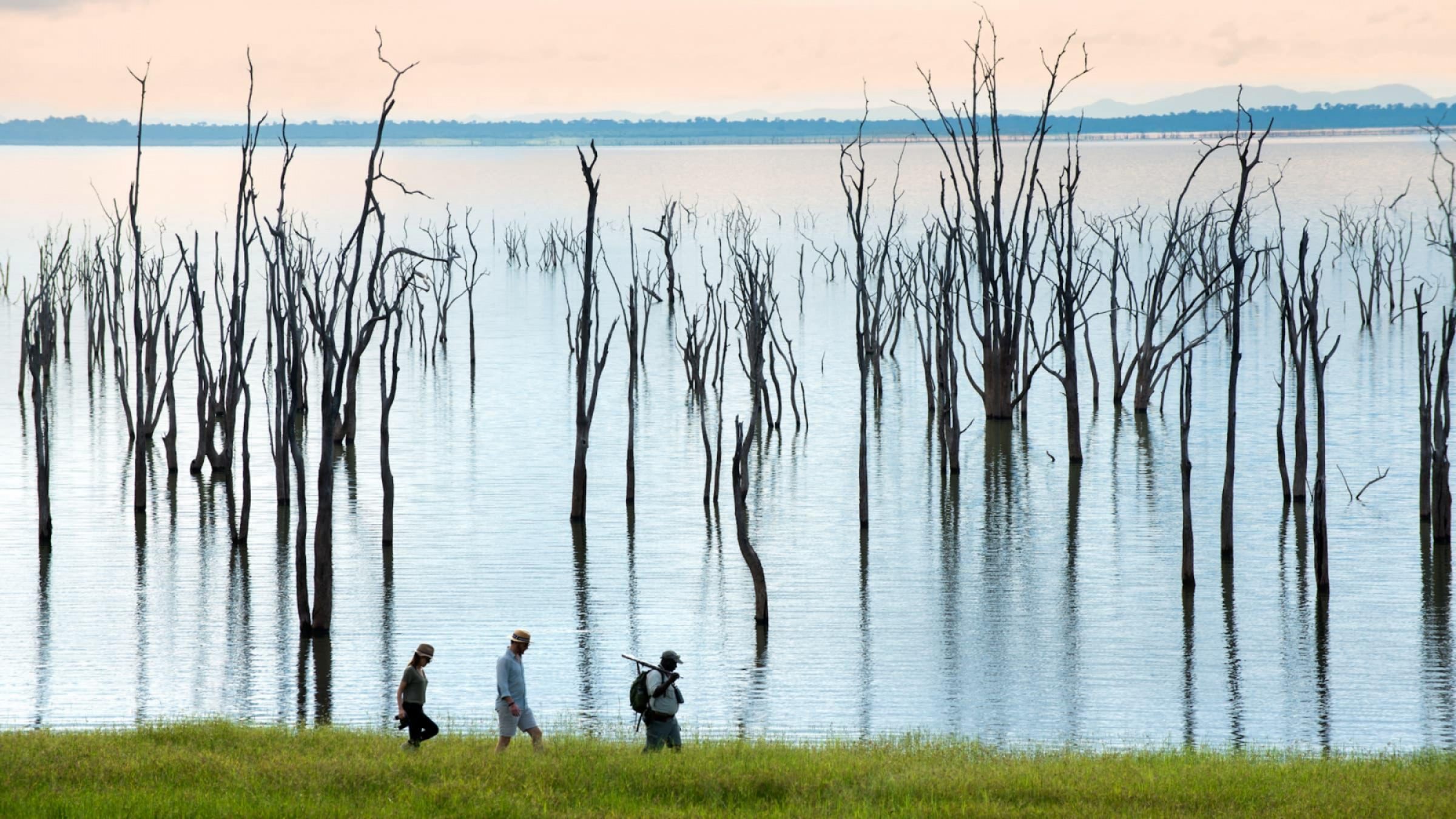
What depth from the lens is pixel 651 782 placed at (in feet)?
37.0

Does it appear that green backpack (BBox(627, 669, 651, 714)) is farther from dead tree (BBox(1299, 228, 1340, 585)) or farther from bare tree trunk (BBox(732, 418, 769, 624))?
dead tree (BBox(1299, 228, 1340, 585))

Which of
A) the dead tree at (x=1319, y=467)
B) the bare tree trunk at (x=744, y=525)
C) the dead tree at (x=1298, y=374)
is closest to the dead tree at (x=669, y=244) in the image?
the bare tree trunk at (x=744, y=525)

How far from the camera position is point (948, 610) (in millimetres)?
20422

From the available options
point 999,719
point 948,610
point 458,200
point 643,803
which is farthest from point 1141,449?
point 458,200

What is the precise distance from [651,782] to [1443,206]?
34.3 meters

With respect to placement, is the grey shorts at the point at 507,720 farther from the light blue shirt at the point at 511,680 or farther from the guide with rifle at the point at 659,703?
the guide with rifle at the point at 659,703

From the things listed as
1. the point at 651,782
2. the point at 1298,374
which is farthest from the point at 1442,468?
the point at 651,782

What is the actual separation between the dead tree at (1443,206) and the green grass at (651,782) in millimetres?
17993

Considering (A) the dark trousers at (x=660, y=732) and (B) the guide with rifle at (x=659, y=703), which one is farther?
(A) the dark trousers at (x=660, y=732)

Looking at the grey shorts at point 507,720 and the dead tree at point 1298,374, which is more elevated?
the dead tree at point 1298,374

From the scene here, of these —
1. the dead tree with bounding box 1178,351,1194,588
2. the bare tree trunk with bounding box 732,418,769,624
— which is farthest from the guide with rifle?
the dead tree with bounding box 1178,351,1194,588

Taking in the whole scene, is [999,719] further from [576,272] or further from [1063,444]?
[576,272]

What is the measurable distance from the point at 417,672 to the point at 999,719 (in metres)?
6.42

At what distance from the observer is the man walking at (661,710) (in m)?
12.2
